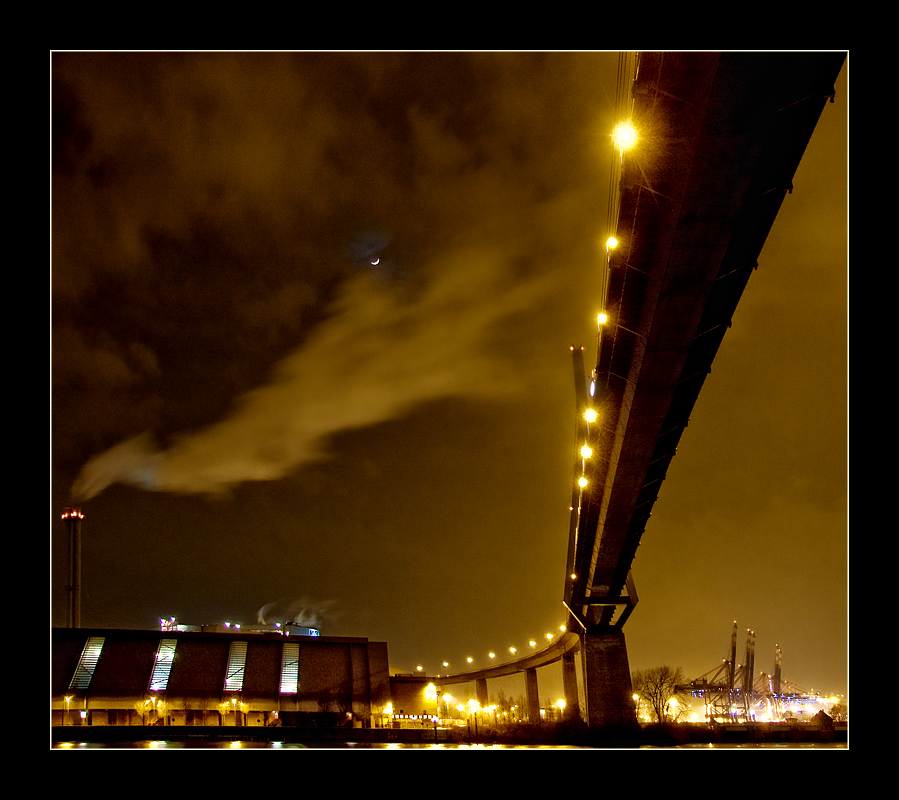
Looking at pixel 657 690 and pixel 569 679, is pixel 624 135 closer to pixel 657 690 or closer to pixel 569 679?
pixel 569 679

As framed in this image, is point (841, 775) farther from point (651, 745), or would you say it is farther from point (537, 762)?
point (651, 745)

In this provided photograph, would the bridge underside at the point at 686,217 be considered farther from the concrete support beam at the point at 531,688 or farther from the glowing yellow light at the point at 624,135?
the concrete support beam at the point at 531,688

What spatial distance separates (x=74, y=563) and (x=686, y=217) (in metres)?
136

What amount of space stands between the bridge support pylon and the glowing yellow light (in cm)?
4365

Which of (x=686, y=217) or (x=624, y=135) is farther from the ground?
(x=624, y=135)

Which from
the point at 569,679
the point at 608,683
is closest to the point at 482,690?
the point at 569,679

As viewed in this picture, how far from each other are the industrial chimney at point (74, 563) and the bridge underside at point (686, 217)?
389ft

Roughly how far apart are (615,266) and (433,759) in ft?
48.2

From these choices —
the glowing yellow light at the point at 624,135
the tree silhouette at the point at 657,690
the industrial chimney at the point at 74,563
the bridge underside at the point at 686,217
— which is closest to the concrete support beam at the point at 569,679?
the tree silhouette at the point at 657,690

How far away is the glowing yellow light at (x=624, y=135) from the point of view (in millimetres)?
17219

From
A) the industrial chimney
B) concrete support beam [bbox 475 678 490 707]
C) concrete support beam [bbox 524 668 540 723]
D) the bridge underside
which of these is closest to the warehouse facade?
concrete support beam [bbox 524 668 540 723]

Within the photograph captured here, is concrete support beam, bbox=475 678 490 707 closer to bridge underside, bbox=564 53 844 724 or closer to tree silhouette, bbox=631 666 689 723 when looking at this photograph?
tree silhouette, bbox=631 666 689 723

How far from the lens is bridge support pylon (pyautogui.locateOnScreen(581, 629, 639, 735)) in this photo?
50781mm

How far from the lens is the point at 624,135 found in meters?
17.6
